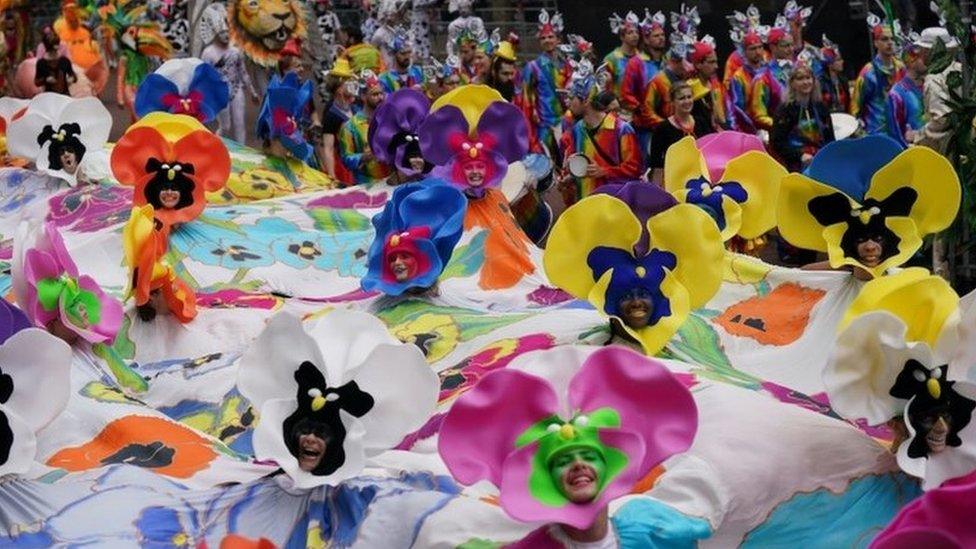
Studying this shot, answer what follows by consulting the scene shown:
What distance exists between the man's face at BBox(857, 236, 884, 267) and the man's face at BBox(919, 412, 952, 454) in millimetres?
1795

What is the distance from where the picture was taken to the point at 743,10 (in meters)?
15.7

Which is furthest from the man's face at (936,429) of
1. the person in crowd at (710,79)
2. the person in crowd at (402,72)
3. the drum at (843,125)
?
the person in crowd at (402,72)

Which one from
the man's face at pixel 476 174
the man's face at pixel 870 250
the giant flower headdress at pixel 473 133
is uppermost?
the man's face at pixel 870 250

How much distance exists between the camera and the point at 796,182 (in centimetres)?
717

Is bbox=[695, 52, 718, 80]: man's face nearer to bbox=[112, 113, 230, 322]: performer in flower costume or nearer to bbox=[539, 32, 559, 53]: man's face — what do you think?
bbox=[539, 32, 559, 53]: man's face

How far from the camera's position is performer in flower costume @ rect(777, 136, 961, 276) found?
272 inches

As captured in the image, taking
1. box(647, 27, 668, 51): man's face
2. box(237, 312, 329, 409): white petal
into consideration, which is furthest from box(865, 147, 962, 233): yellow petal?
box(647, 27, 668, 51): man's face

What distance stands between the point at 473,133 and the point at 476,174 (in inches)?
10.4

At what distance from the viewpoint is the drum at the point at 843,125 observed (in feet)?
35.2

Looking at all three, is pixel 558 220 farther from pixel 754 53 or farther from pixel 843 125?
pixel 754 53

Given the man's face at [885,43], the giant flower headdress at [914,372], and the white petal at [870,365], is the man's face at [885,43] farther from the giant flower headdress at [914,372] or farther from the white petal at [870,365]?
the white petal at [870,365]

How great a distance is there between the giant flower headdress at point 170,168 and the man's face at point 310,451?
12.9 feet

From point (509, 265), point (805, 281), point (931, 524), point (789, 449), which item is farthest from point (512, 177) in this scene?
point (931, 524)

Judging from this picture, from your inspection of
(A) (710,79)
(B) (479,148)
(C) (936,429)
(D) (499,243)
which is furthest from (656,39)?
(C) (936,429)
